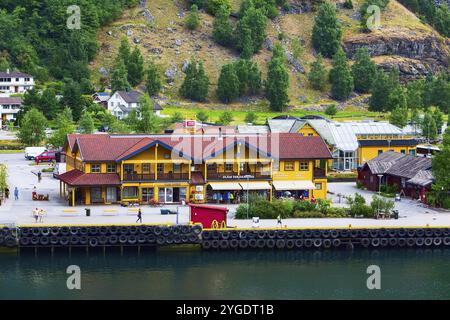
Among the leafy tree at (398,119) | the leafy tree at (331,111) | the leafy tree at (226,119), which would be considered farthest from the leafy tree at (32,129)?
the leafy tree at (331,111)

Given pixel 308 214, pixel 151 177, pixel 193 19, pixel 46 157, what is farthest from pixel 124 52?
pixel 308 214

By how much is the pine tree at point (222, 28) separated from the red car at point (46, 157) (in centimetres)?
7450

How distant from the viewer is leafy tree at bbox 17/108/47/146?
111875 millimetres

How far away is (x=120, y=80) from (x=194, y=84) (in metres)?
13.2

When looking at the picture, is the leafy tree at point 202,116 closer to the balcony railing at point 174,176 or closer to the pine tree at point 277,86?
the pine tree at point 277,86

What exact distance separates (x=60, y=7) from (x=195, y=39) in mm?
24068

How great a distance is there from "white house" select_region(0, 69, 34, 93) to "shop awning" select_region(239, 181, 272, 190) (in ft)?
256

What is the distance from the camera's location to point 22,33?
164 metres

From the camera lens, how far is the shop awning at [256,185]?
76312 millimetres

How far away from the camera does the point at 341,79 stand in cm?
16612

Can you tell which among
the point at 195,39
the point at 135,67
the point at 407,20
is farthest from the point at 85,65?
the point at 407,20

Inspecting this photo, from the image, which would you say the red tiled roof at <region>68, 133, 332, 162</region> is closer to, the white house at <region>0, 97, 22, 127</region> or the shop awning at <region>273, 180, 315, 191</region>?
the shop awning at <region>273, 180, 315, 191</region>

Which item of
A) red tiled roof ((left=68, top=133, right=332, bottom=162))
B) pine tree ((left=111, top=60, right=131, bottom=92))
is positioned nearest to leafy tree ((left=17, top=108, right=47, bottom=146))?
red tiled roof ((left=68, top=133, right=332, bottom=162))

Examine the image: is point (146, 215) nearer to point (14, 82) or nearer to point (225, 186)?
point (225, 186)
